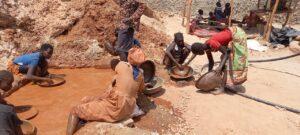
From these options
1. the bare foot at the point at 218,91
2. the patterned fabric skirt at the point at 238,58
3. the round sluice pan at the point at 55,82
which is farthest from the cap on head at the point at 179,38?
the round sluice pan at the point at 55,82

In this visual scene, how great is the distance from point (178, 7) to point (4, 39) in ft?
26.2

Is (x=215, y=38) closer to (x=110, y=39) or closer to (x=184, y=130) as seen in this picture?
(x=184, y=130)

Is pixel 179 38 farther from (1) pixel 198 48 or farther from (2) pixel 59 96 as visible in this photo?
(2) pixel 59 96

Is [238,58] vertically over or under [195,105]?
over

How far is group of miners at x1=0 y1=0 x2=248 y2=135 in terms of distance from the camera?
437 centimetres

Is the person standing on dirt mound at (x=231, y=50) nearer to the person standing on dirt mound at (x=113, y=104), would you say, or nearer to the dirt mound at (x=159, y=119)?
the dirt mound at (x=159, y=119)

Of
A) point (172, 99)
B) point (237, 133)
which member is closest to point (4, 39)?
point (172, 99)

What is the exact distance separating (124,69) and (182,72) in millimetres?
2380

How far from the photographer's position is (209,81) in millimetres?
5984

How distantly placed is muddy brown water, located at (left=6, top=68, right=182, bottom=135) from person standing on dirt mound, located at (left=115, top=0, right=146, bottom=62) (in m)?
0.59

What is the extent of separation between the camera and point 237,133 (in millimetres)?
4914

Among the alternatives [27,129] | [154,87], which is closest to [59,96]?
[27,129]

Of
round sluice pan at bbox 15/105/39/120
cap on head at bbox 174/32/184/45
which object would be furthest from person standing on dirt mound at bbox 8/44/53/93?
cap on head at bbox 174/32/184/45

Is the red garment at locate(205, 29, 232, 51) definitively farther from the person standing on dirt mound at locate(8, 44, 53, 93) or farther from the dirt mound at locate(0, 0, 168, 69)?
the person standing on dirt mound at locate(8, 44, 53, 93)
